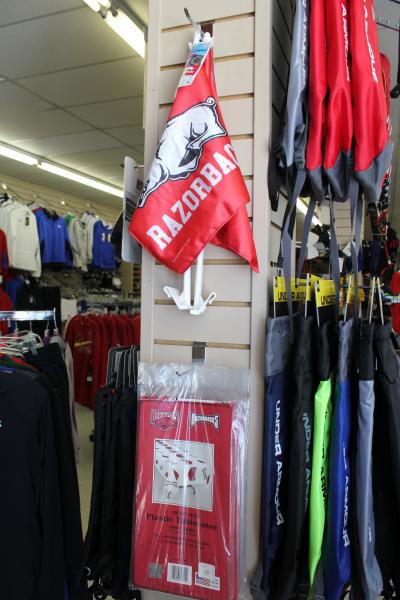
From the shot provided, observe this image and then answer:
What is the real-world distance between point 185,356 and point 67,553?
778mm

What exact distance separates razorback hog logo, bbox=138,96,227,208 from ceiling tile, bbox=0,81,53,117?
3591mm

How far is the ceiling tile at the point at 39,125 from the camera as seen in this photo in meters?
4.90

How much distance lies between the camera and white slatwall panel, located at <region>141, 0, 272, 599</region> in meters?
1.40

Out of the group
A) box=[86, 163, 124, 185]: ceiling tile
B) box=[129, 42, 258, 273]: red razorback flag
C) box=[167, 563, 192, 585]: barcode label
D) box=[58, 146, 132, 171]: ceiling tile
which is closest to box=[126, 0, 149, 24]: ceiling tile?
box=[129, 42, 258, 273]: red razorback flag

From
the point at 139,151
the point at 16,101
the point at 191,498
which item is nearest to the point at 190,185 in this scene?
the point at 191,498

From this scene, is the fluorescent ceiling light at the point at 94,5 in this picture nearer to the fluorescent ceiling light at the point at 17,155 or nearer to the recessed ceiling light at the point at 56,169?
the recessed ceiling light at the point at 56,169

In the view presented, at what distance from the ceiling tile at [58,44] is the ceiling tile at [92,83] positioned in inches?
3.8

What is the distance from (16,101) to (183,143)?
13.1ft

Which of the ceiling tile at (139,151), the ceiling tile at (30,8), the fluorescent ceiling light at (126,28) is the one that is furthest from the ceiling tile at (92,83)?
the ceiling tile at (139,151)

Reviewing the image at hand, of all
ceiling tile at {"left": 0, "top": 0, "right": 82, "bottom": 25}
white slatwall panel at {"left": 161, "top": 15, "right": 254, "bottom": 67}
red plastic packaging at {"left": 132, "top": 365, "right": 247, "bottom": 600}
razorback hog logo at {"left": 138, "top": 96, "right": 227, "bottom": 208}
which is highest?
ceiling tile at {"left": 0, "top": 0, "right": 82, "bottom": 25}

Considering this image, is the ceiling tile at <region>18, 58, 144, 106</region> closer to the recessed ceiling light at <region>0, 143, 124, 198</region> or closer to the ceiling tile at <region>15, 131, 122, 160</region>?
the ceiling tile at <region>15, 131, 122, 160</region>

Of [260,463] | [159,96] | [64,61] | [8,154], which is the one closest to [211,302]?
[260,463]

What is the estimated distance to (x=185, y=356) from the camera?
4.93ft

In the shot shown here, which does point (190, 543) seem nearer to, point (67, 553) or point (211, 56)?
point (67, 553)
